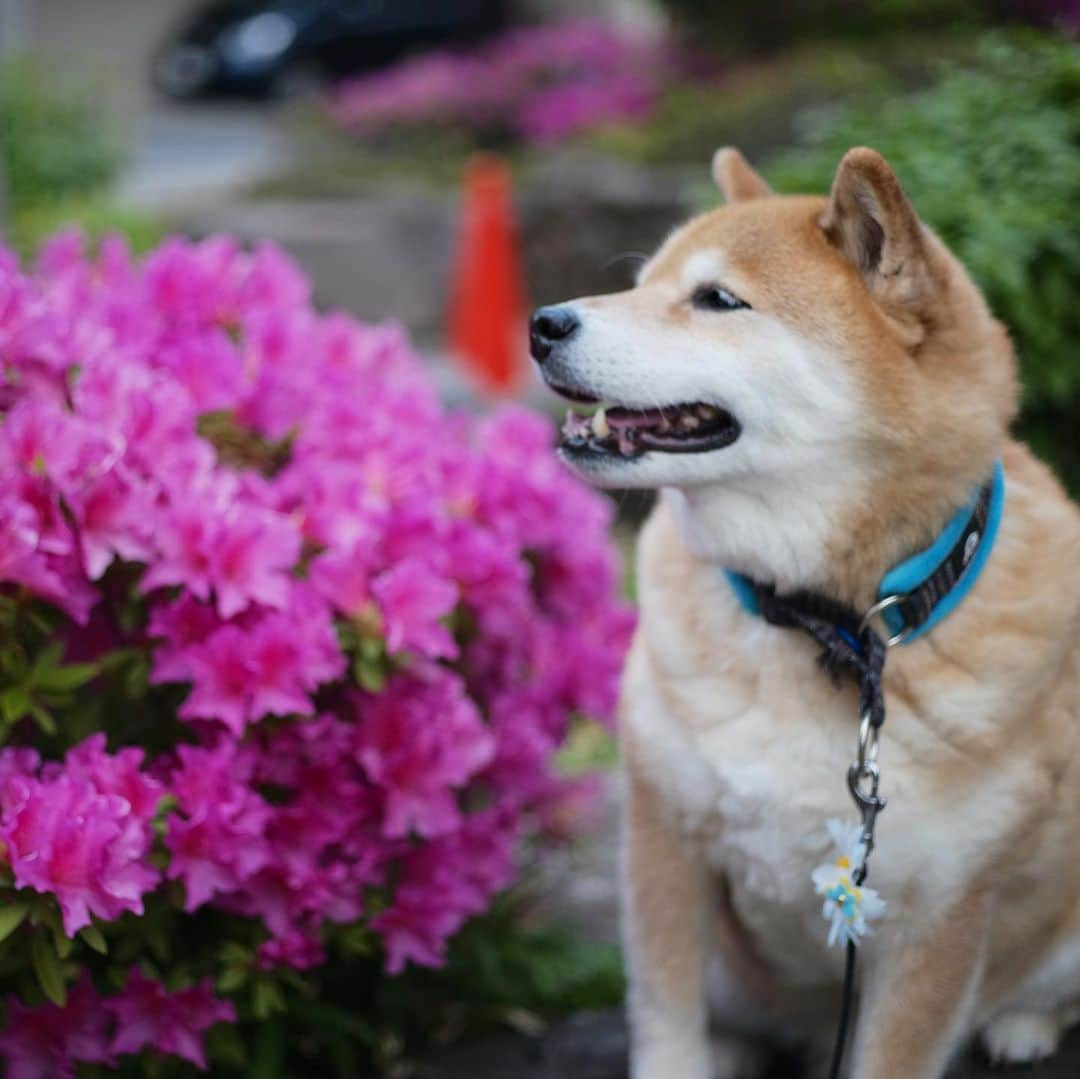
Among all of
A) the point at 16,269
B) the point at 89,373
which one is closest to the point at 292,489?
the point at 89,373

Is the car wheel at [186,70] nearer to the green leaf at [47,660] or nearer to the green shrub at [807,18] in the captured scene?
the green shrub at [807,18]

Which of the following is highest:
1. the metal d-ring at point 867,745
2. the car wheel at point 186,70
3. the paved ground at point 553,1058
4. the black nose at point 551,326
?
the black nose at point 551,326

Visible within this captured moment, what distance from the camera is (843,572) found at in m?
2.33

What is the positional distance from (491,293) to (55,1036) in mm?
6499

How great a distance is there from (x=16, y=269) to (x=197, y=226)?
686 centimetres

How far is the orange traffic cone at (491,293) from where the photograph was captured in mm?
8555

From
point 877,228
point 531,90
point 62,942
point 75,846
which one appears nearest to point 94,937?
point 62,942

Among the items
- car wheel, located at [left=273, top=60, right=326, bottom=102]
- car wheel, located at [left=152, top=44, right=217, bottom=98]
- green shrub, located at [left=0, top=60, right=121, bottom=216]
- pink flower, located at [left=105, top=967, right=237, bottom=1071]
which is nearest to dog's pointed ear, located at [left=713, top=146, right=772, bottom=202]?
pink flower, located at [left=105, top=967, right=237, bottom=1071]

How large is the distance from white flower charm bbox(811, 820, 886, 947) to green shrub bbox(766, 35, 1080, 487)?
1.35m

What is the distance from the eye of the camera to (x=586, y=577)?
3.27m

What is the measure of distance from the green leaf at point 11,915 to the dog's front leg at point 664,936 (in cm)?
96

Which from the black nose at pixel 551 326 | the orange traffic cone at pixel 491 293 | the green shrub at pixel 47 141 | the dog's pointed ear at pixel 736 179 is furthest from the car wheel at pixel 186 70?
the black nose at pixel 551 326

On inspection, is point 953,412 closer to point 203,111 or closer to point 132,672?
point 132,672

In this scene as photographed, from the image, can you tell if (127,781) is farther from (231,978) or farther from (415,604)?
(415,604)
